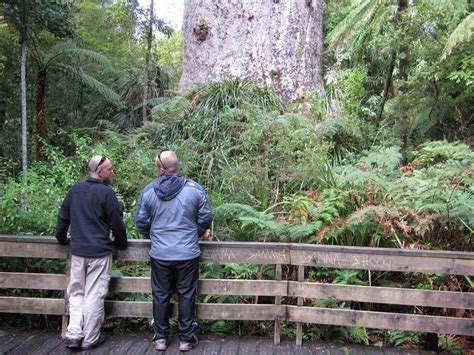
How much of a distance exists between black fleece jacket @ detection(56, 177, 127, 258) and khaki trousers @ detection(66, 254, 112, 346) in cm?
11

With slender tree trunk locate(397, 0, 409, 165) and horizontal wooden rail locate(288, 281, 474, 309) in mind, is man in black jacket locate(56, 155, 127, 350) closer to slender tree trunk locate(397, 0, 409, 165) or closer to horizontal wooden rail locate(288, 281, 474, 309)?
horizontal wooden rail locate(288, 281, 474, 309)

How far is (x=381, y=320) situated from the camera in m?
4.21

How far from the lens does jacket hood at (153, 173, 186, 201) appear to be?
4.11 meters

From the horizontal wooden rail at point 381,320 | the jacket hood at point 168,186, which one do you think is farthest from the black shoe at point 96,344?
the horizontal wooden rail at point 381,320

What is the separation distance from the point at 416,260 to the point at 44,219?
3.67 m

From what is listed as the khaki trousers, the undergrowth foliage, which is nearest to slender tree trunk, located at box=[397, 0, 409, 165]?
the undergrowth foliage

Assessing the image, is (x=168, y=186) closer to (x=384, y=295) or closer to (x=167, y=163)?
(x=167, y=163)

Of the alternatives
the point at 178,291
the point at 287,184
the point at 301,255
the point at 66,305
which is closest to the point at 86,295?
the point at 66,305

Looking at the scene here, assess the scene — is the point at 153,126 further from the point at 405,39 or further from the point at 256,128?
the point at 405,39

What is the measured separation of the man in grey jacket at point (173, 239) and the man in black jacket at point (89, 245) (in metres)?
0.31

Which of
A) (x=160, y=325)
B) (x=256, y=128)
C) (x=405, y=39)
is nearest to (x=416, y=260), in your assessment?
(x=160, y=325)

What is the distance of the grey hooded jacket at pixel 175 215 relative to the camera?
410 cm

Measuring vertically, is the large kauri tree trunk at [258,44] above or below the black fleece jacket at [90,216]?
above

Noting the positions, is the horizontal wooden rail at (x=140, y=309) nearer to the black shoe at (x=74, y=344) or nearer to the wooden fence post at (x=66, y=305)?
the wooden fence post at (x=66, y=305)
